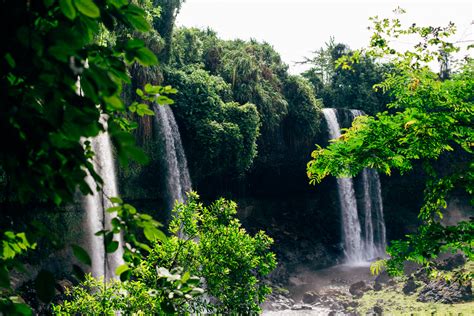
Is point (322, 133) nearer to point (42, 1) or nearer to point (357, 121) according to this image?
point (357, 121)

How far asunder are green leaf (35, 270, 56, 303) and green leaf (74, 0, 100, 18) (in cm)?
74

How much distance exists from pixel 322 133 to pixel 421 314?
38.5 feet

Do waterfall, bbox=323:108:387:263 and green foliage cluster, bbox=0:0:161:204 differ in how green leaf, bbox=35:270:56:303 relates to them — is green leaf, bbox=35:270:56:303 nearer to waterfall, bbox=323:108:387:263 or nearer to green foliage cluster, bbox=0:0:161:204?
green foliage cluster, bbox=0:0:161:204

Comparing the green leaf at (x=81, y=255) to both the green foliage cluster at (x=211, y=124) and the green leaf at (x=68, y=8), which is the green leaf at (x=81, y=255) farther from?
the green foliage cluster at (x=211, y=124)

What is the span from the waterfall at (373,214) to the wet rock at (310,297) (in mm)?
8265

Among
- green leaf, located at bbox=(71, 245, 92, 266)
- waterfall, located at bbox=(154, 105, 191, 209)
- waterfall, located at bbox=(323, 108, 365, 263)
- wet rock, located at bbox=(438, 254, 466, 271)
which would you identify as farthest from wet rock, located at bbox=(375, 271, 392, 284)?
green leaf, located at bbox=(71, 245, 92, 266)

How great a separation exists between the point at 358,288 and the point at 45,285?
67.8ft

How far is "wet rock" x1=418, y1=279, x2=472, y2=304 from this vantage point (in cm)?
1741

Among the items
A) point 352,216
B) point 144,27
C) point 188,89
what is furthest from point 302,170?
point 144,27

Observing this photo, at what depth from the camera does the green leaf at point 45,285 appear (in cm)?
133

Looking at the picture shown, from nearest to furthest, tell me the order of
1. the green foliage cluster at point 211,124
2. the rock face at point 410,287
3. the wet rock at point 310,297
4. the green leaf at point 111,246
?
the green leaf at point 111,246, the green foliage cluster at point 211,124, the rock face at point 410,287, the wet rock at point 310,297

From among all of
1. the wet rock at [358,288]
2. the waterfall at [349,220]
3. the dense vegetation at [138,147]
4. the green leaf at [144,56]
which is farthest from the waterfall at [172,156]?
the green leaf at [144,56]

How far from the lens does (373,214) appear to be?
2820 cm

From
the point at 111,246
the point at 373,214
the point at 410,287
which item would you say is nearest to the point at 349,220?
the point at 373,214
